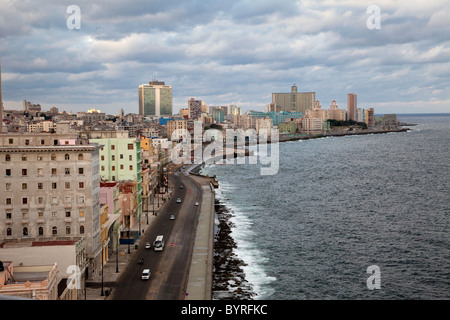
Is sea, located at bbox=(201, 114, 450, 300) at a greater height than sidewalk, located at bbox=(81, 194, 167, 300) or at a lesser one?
lesser

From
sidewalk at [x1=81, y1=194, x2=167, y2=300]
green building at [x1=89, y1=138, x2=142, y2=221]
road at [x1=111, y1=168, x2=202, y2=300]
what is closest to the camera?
sidewalk at [x1=81, y1=194, x2=167, y2=300]

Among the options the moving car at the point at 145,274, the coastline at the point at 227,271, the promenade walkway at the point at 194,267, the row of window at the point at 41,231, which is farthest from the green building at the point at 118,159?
the moving car at the point at 145,274

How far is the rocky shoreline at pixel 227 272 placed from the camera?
41456 mm

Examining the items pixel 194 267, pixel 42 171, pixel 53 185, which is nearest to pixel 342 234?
pixel 194 267

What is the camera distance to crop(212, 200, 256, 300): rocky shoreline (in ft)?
136

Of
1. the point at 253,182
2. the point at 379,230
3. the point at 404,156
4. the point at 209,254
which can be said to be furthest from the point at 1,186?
the point at 404,156

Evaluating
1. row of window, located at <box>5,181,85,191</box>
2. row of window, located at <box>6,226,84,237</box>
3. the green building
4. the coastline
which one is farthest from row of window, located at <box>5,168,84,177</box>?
the green building

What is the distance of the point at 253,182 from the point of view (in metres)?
123

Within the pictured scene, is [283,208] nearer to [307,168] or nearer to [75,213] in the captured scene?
[75,213]

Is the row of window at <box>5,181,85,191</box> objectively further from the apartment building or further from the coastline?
the coastline

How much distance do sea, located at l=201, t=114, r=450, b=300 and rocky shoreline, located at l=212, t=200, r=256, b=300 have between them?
2.75 ft

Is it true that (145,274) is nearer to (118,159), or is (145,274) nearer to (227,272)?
(227,272)

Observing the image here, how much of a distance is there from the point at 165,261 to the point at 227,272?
6271 millimetres

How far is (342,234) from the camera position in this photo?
211 ft
